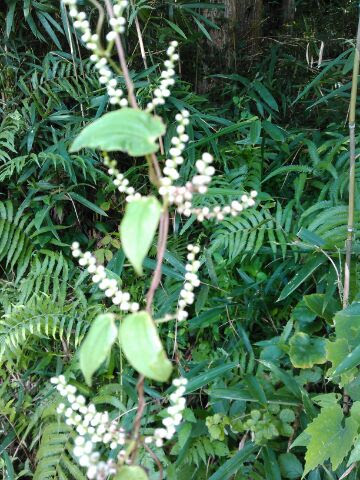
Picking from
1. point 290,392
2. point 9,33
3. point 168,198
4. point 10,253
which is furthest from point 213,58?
point 168,198

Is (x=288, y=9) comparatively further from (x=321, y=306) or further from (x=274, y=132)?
(x=321, y=306)

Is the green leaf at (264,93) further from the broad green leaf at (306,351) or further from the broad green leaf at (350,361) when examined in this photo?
the broad green leaf at (350,361)

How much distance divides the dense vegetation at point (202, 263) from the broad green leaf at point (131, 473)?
504 mm

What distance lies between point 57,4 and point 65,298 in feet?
3.16

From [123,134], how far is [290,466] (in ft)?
3.08

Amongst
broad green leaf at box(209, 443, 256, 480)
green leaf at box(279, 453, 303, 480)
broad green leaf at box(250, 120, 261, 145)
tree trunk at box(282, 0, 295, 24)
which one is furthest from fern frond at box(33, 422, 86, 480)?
tree trunk at box(282, 0, 295, 24)

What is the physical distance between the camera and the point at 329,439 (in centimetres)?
91

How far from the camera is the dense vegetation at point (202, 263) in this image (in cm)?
109

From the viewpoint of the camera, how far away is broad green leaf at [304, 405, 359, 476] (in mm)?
892

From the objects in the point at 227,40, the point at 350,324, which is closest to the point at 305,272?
the point at 350,324

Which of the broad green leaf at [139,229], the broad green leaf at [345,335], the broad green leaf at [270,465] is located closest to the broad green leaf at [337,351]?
the broad green leaf at [345,335]

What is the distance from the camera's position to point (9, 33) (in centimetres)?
161

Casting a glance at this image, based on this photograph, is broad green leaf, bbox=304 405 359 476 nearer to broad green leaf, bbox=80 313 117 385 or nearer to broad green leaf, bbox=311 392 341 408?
broad green leaf, bbox=311 392 341 408

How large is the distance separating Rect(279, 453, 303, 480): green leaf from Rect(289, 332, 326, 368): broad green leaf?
213 millimetres
